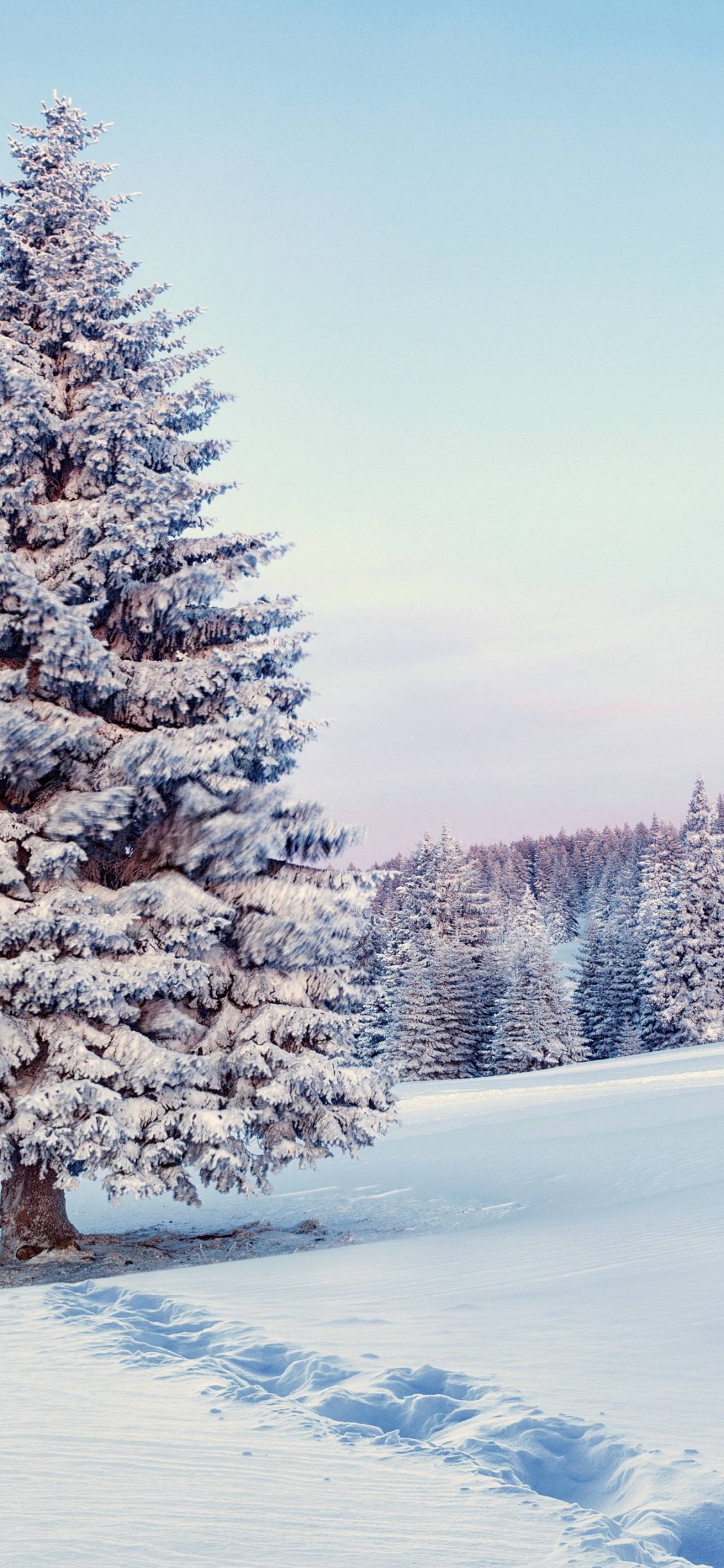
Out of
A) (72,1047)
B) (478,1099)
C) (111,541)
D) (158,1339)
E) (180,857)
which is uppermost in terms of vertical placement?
(111,541)

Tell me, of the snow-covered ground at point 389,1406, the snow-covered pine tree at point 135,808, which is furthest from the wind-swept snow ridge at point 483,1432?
the snow-covered pine tree at point 135,808

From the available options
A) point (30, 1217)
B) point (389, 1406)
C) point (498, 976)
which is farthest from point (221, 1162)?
point (498, 976)

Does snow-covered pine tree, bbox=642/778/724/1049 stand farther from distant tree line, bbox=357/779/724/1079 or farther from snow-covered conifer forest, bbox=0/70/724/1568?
snow-covered conifer forest, bbox=0/70/724/1568

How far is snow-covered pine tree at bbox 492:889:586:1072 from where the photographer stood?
4725 centimetres

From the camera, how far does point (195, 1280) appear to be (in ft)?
25.2

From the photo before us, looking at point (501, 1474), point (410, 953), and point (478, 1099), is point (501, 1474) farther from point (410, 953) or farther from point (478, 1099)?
point (410, 953)

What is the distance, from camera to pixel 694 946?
152 feet

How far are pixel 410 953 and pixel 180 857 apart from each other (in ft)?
120

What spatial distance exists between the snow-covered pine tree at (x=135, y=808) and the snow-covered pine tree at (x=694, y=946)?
3807 centimetres

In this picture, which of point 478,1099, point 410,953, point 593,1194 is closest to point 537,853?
point 410,953

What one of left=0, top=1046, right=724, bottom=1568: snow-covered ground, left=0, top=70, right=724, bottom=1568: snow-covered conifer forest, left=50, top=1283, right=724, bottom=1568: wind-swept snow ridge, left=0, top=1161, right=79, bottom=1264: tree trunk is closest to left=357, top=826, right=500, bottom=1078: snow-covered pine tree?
left=0, top=70, right=724, bottom=1568: snow-covered conifer forest

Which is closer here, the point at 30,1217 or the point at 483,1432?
the point at 483,1432

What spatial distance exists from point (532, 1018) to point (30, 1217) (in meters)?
39.5

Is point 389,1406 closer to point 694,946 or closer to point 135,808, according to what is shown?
point 135,808
